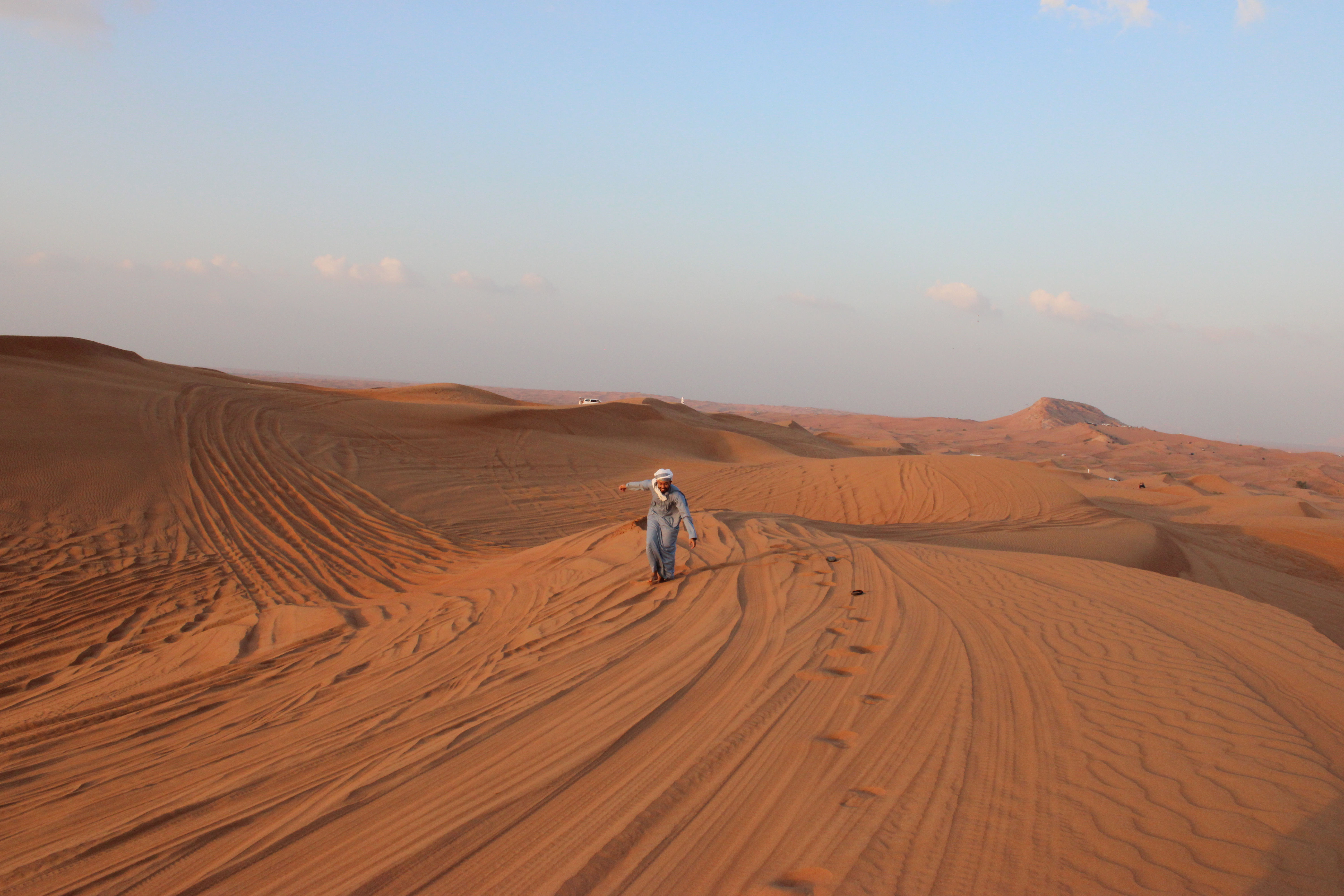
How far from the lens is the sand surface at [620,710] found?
2738 mm

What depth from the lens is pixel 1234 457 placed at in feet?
155

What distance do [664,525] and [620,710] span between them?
3037 mm

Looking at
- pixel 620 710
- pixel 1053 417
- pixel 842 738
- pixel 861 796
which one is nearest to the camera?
pixel 861 796

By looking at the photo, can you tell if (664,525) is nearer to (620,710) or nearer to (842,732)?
(620,710)

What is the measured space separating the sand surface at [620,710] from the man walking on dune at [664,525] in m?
0.37

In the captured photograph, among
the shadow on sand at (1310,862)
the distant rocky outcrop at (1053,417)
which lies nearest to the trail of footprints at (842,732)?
the shadow on sand at (1310,862)

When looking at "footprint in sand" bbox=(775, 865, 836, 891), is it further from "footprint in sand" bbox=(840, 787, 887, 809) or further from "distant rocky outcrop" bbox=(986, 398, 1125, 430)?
"distant rocky outcrop" bbox=(986, 398, 1125, 430)

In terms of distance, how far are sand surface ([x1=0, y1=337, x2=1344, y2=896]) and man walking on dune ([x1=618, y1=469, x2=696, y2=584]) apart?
1.23 feet

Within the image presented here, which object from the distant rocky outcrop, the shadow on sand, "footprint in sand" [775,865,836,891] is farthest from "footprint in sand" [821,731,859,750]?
the distant rocky outcrop

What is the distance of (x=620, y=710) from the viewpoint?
414 cm

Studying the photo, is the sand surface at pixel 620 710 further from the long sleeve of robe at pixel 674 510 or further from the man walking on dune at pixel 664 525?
the long sleeve of robe at pixel 674 510

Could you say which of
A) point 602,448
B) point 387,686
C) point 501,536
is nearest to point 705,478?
point 602,448

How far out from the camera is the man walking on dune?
7.05 metres

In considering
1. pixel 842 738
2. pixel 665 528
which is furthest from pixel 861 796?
pixel 665 528
